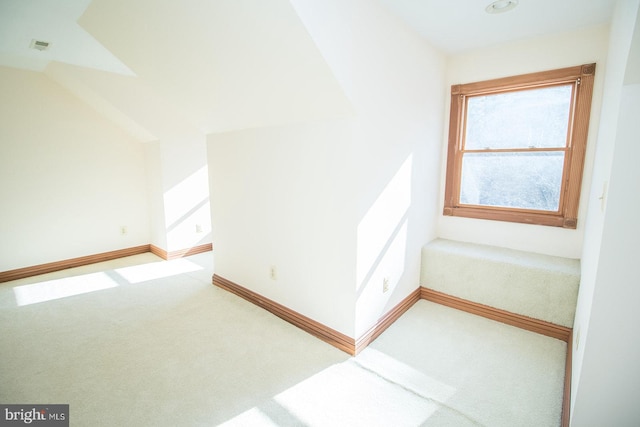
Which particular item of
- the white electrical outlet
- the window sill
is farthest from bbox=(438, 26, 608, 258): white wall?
the white electrical outlet

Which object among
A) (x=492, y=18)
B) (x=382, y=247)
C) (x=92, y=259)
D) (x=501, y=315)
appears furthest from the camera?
(x=92, y=259)

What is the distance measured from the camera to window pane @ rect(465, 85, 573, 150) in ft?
7.89

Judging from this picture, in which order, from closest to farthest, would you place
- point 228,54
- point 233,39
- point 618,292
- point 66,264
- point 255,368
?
point 618,292
point 233,39
point 228,54
point 255,368
point 66,264

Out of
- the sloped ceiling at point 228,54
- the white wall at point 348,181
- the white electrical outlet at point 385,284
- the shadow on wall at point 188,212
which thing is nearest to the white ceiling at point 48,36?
the sloped ceiling at point 228,54

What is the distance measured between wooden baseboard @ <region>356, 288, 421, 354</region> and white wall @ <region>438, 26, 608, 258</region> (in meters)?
0.78

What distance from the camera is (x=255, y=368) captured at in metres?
1.91

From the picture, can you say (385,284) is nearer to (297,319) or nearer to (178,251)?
(297,319)

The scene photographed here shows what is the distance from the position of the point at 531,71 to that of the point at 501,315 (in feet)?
6.65

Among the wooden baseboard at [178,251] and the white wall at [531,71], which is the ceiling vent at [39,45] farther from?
the white wall at [531,71]

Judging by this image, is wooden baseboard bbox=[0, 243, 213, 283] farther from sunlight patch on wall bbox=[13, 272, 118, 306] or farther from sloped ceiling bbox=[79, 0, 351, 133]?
sloped ceiling bbox=[79, 0, 351, 133]

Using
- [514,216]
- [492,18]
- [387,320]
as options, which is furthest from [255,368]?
[492,18]

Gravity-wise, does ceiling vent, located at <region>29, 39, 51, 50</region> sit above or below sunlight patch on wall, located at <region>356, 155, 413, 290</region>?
above

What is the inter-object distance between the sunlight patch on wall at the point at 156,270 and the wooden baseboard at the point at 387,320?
2.44 metres

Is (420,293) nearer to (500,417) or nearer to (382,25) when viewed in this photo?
(500,417)
